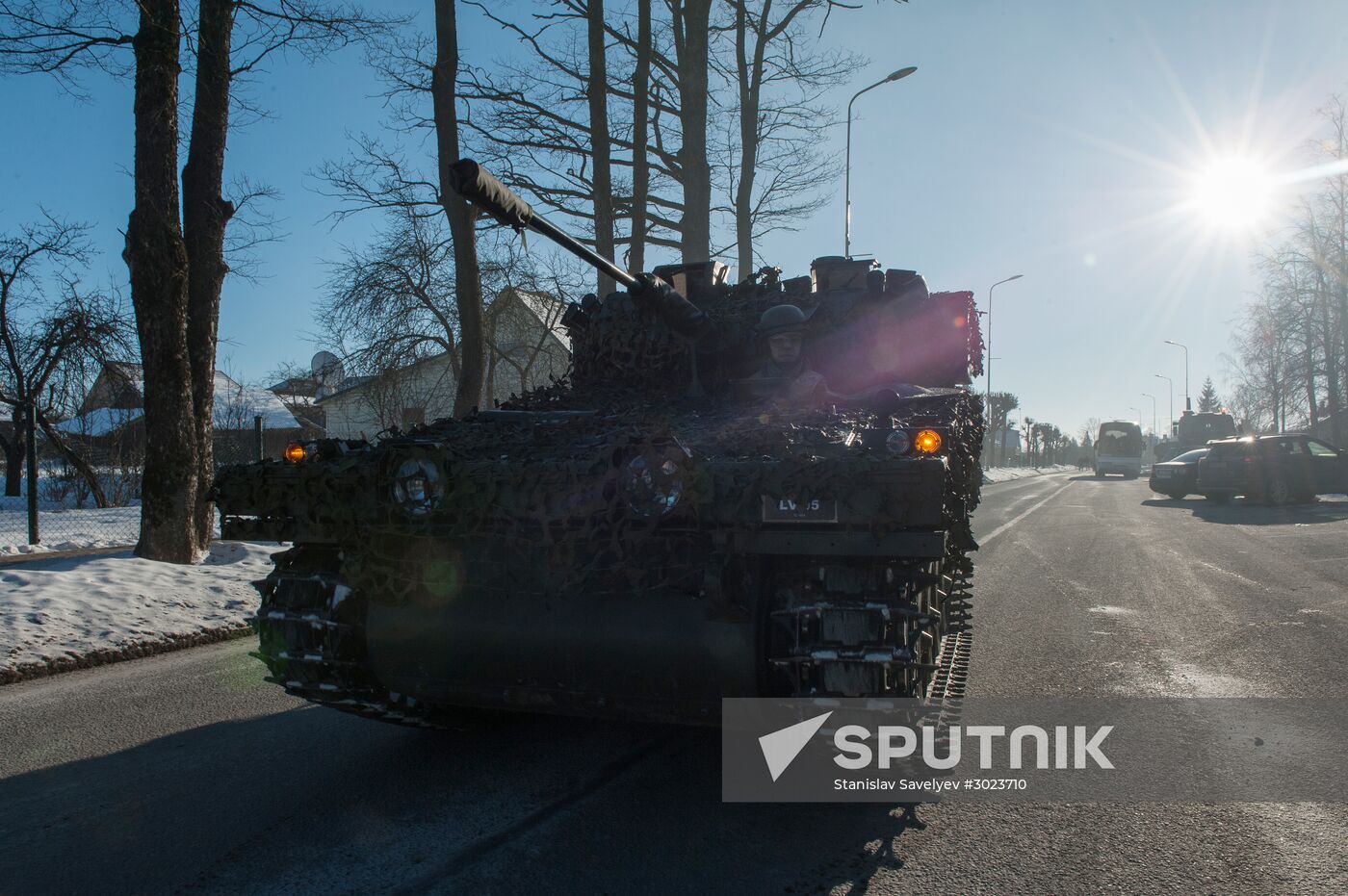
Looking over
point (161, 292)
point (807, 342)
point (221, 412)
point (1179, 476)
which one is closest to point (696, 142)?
point (161, 292)

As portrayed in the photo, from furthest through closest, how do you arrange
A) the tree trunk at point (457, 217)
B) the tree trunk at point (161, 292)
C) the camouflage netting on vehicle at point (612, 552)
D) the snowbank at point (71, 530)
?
the tree trunk at point (457, 217), the snowbank at point (71, 530), the tree trunk at point (161, 292), the camouflage netting on vehicle at point (612, 552)

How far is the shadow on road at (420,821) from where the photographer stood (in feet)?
10.4

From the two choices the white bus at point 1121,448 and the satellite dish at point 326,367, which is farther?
the white bus at point 1121,448

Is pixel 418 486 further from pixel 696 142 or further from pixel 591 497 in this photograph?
pixel 696 142

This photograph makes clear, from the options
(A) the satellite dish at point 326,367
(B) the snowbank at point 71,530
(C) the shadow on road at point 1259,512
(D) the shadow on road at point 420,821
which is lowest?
(D) the shadow on road at point 420,821

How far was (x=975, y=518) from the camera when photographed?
60.3 feet

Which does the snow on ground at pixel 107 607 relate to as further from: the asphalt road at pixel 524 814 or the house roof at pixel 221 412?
the house roof at pixel 221 412

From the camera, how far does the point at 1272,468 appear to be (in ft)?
64.7

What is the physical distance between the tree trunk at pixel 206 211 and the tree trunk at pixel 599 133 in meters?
6.43

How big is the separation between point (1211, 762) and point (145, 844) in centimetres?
417

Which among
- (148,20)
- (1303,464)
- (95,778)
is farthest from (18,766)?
(1303,464)

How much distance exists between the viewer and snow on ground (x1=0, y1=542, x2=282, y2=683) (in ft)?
21.2

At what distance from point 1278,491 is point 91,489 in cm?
2266

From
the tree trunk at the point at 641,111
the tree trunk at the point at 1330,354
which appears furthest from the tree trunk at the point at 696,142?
the tree trunk at the point at 1330,354
